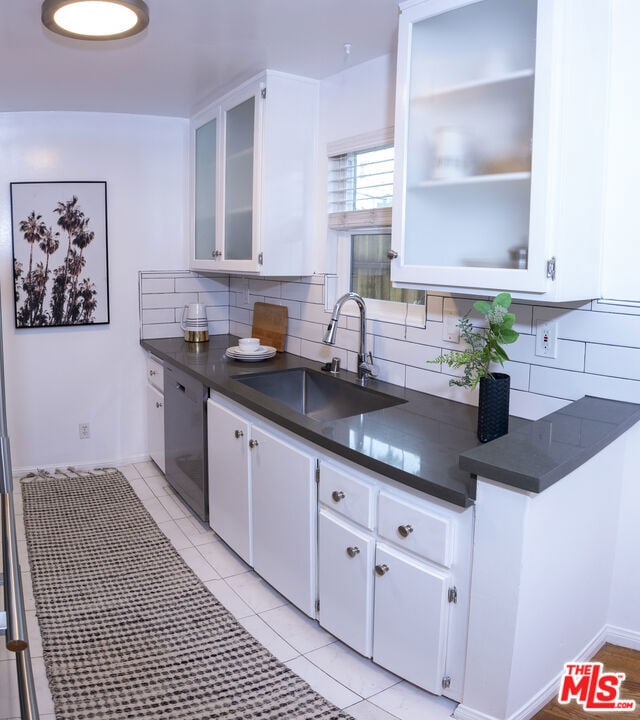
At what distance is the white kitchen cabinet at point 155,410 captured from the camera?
3.77m

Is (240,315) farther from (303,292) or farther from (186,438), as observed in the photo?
(186,438)

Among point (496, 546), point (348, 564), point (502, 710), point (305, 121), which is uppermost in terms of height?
point (305, 121)

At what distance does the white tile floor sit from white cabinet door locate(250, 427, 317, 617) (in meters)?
0.09

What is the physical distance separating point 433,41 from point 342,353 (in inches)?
57.3

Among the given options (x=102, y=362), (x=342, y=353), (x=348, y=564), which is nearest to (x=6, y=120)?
(x=102, y=362)

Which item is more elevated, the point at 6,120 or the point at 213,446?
the point at 6,120

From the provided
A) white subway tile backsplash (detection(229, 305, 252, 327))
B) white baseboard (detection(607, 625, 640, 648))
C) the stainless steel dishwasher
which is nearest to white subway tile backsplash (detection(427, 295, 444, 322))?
the stainless steel dishwasher

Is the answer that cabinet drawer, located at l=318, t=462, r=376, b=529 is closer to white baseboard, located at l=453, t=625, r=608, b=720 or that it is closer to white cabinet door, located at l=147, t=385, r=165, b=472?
white baseboard, located at l=453, t=625, r=608, b=720

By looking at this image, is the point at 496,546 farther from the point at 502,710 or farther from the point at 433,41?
the point at 433,41

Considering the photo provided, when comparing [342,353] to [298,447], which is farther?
[342,353]

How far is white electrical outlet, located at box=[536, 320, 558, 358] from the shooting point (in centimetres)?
214

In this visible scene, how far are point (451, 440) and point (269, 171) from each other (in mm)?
1683

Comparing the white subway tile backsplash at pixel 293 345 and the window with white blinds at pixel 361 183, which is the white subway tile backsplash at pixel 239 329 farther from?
the window with white blinds at pixel 361 183

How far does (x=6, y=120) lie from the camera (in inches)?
144
